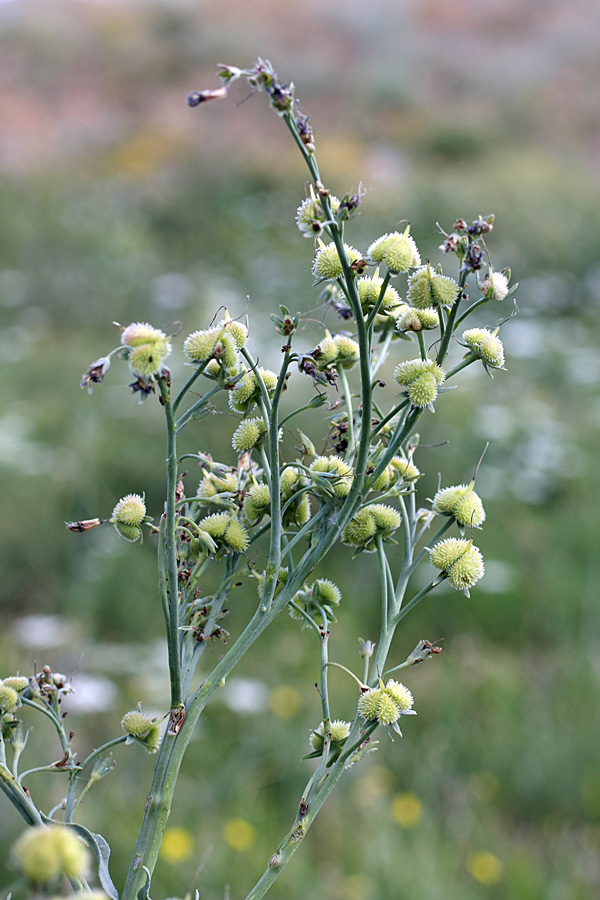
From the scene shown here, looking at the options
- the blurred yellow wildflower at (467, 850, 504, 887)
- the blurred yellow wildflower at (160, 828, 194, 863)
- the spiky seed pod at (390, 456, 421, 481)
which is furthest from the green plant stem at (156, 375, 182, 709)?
the blurred yellow wildflower at (467, 850, 504, 887)

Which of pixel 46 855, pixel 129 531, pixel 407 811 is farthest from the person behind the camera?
pixel 407 811

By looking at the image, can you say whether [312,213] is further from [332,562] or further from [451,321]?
[332,562]

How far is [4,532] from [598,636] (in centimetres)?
318

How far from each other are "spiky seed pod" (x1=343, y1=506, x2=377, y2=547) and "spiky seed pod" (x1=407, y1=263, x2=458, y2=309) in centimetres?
19

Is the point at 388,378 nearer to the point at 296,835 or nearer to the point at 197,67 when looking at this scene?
the point at 296,835

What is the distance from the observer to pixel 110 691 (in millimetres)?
3068

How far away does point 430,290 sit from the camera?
2.13 ft

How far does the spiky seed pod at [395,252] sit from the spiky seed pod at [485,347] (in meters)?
0.08

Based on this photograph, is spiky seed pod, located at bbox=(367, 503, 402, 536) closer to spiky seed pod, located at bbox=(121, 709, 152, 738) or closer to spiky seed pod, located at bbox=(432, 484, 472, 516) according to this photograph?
spiky seed pod, located at bbox=(432, 484, 472, 516)

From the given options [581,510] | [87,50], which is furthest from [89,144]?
[581,510]

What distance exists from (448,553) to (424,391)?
0.17 m

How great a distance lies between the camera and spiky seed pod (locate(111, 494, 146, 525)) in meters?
0.71

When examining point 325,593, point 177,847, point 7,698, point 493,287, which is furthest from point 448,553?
point 177,847

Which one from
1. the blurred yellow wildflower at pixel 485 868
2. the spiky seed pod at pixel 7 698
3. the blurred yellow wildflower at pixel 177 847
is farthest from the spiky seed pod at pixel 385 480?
the blurred yellow wildflower at pixel 485 868
